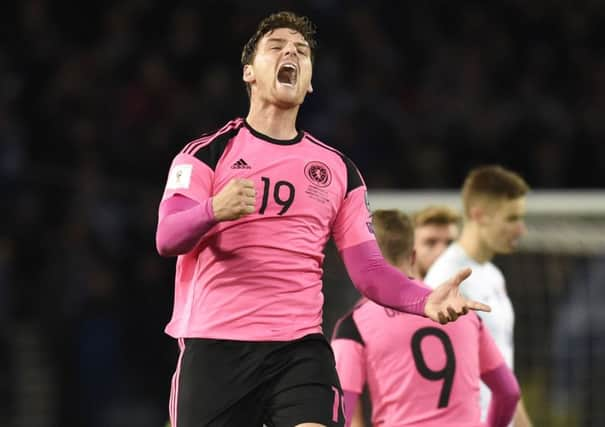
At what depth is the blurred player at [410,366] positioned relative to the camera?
14.5ft

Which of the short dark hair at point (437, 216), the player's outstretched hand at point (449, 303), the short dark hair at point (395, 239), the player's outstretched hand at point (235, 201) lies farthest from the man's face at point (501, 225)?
the player's outstretched hand at point (235, 201)

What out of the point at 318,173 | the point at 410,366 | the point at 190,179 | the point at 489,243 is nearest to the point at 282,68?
the point at 318,173

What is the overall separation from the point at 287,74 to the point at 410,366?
3.89 ft

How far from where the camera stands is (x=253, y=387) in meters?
3.63

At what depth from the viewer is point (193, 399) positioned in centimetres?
364

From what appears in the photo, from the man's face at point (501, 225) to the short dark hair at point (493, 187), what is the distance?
0.11ft

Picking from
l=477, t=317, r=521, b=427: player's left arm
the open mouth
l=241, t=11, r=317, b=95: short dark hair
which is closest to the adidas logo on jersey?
the open mouth

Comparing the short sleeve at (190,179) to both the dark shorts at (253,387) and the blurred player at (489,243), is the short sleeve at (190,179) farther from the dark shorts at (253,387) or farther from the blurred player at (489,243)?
the blurred player at (489,243)

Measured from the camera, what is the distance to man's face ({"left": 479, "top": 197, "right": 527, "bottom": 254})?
229 inches

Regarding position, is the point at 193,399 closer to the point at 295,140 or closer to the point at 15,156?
the point at 295,140

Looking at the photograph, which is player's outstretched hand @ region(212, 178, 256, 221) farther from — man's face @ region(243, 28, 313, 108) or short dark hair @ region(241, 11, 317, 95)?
short dark hair @ region(241, 11, 317, 95)

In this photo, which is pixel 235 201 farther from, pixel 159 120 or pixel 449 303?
pixel 159 120

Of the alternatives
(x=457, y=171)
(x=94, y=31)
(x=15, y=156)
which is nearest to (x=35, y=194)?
(x=15, y=156)

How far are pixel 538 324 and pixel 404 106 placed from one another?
3.10 m
